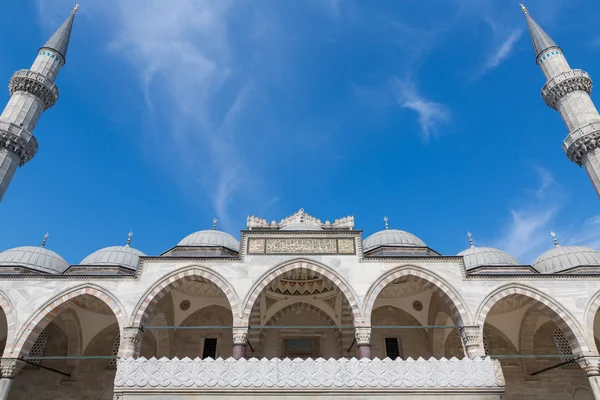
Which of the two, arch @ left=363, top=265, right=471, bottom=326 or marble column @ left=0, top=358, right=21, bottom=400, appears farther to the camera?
arch @ left=363, top=265, right=471, bottom=326

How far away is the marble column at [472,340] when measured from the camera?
1002cm

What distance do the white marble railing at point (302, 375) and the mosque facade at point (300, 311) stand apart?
0.02 meters

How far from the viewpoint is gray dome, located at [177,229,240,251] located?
48.9 feet

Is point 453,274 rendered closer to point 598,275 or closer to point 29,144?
point 598,275

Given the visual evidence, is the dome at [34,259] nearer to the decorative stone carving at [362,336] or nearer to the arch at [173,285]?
the arch at [173,285]

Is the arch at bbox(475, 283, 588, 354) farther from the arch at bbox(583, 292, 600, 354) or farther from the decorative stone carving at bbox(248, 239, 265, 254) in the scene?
the decorative stone carving at bbox(248, 239, 265, 254)

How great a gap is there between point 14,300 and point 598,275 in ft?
54.2

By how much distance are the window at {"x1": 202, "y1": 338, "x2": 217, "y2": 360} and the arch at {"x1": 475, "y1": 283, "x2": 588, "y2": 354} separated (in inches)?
352

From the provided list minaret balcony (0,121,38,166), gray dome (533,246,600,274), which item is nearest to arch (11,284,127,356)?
minaret balcony (0,121,38,166)

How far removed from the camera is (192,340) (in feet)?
46.6

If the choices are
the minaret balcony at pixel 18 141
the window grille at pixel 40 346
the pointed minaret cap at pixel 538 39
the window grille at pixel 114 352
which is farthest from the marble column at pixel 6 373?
the pointed minaret cap at pixel 538 39

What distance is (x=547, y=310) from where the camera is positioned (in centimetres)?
1093

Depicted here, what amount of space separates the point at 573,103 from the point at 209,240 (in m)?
15.2

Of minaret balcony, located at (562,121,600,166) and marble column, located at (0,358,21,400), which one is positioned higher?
minaret balcony, located at (562,121,600,166)
